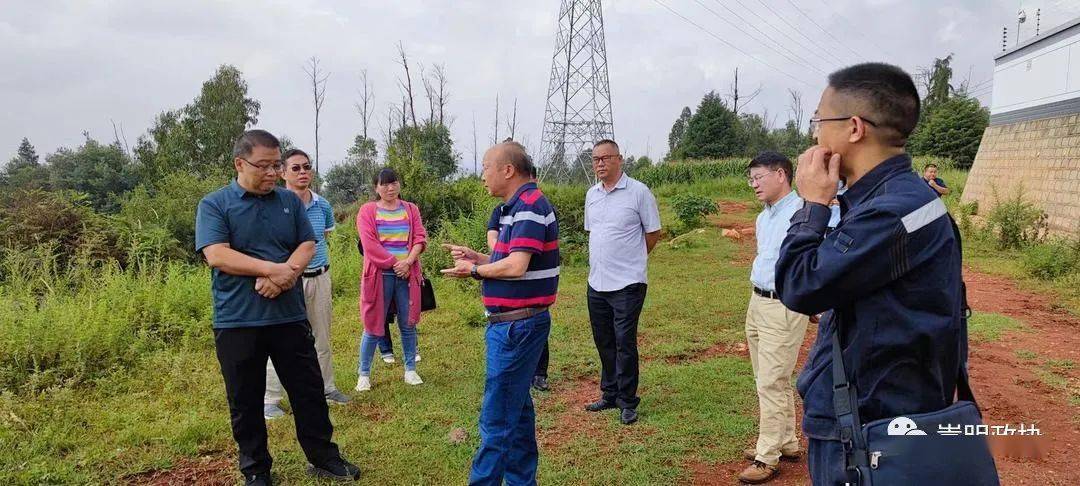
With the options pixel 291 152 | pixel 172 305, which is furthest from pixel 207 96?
pixel 291 152

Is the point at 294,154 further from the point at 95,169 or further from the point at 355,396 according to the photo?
the point at 95,169

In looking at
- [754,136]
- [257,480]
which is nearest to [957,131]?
[754,136]

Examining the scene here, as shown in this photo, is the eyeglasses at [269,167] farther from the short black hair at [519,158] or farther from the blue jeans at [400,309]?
the blue jeans at [400,309]

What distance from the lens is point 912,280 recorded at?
1.43 meters

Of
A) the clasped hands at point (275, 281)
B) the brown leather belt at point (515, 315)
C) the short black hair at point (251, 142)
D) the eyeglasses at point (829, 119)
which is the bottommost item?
the brown leather belt at point (515, 315)

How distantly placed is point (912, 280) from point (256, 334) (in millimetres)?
2994

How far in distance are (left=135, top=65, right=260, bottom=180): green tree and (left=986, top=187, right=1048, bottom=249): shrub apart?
92.1ft

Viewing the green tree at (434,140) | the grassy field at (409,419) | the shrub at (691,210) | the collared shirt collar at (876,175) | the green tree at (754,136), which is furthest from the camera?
the green tree at (754,136)

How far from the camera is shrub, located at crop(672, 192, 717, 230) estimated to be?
16.5 metres

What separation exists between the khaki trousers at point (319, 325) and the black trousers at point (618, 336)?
203 cm

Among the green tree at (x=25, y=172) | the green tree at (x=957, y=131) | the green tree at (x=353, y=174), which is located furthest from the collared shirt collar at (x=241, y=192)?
the green tree at (x=957, y=131)

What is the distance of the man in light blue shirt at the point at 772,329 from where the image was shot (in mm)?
3281

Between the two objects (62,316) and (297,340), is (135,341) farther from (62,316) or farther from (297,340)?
(297,340)

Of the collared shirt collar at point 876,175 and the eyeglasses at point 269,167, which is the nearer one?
the collared shirt collar at point 876,175
